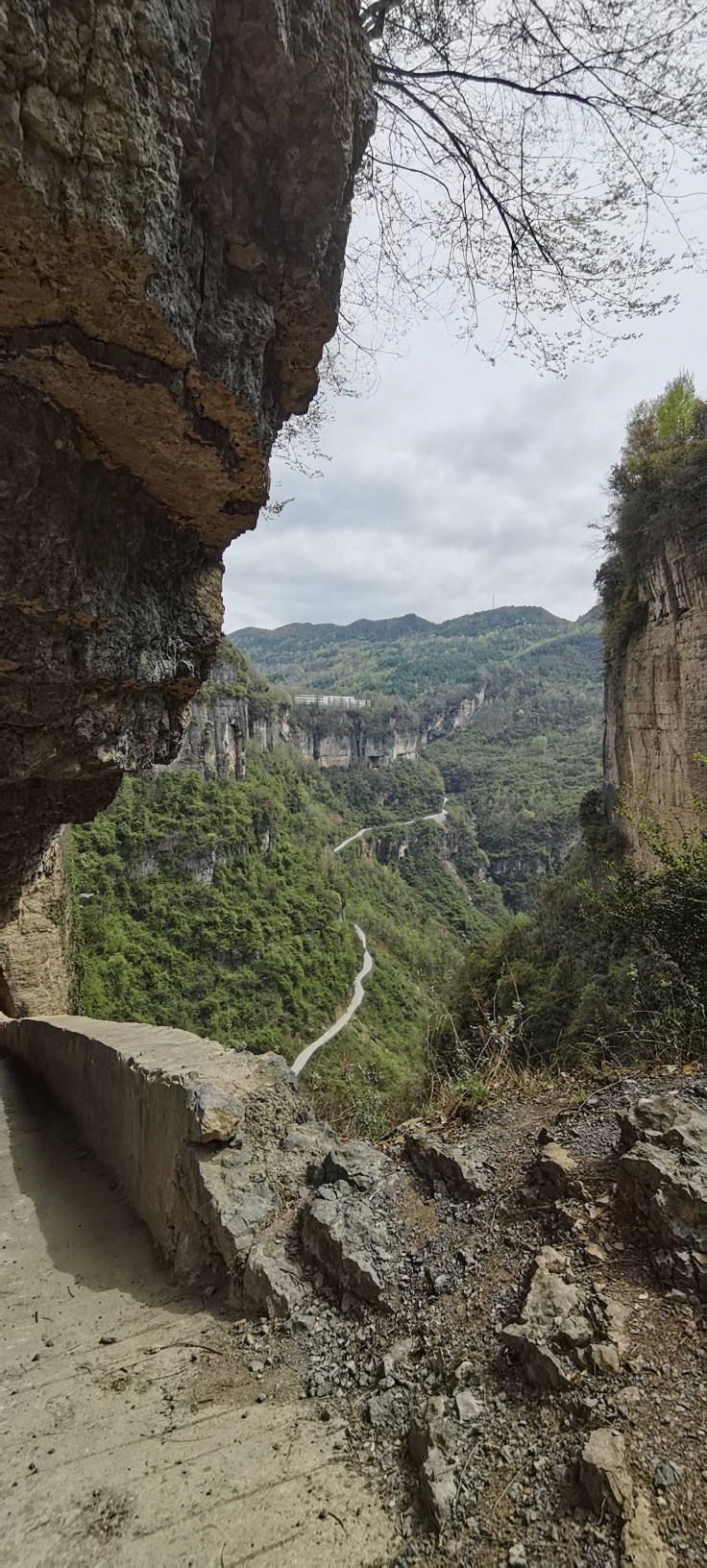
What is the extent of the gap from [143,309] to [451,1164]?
344 centimetres

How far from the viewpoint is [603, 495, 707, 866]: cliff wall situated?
10922 mm

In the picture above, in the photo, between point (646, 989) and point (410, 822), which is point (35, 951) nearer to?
point (646, 989)

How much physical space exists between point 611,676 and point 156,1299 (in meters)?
15.8

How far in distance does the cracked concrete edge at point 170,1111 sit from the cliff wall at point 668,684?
8296 mm

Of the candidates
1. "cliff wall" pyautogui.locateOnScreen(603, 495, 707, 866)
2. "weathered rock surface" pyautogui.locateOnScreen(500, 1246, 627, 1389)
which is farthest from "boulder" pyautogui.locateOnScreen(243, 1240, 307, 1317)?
"cliff wall" pyautogui.locateOnScreen(603, 495, 707, 866)

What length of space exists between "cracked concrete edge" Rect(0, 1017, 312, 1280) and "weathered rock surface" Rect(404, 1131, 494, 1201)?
31.5 inches

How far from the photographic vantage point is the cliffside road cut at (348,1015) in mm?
24258

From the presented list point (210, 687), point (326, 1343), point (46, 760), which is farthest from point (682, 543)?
point (210, 687)

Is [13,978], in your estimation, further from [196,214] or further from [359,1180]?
[196,214]

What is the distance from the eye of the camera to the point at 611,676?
15.6 m

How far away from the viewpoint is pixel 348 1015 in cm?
3006

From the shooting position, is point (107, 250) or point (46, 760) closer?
point (107, 250)

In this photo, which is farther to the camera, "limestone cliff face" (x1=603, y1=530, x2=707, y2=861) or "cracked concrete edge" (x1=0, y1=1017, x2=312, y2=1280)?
"limestone cliff face" (x1=603, y1=530, x2=707, y2=861)

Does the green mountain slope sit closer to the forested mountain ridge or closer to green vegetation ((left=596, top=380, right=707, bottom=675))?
the forested mountain ridge
